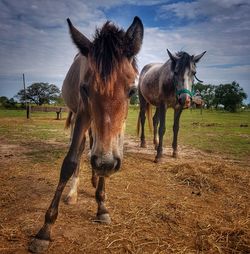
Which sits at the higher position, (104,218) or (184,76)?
(184,76)

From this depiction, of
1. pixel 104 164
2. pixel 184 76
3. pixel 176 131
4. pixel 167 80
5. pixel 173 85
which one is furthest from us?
pixel 176 131

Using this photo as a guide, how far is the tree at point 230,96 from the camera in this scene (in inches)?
2751

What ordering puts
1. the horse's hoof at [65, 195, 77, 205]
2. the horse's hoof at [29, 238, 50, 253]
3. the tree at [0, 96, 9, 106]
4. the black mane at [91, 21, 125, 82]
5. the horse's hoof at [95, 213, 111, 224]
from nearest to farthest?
the black mane at [91, 21, 125, 82] → the horse's hoof at [29, 238, 50, 253] → the horse's hoof at [95, 213, 111, 224] → the horse's hoof at [65, 195, 77, 205] → the tree at [0, 96, 9, 106]

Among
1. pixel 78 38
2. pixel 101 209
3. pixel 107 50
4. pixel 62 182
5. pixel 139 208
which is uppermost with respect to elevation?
pixel 78 38

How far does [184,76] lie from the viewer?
6.45 metres

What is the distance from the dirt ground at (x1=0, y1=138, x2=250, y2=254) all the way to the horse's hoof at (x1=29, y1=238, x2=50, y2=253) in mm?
88

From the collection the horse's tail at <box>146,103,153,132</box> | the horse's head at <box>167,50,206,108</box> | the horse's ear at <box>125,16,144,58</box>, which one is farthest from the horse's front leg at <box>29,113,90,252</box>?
the horse's tail at <box>146,103,153,132</box>

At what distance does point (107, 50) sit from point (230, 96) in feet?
249

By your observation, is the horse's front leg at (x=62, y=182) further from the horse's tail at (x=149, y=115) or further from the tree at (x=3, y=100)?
the tree at (x=3, y=100)

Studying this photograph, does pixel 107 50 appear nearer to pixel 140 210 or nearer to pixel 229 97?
pixel 140 210

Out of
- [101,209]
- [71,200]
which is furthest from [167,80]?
[101,209]

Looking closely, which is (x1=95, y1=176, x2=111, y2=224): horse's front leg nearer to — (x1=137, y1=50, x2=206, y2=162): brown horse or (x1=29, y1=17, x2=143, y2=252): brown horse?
(x1=29, y1=17, x2=143, y2=252): brown horse

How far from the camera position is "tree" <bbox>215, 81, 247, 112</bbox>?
6988 cm

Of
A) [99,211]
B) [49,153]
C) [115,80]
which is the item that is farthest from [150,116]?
[115,80]
